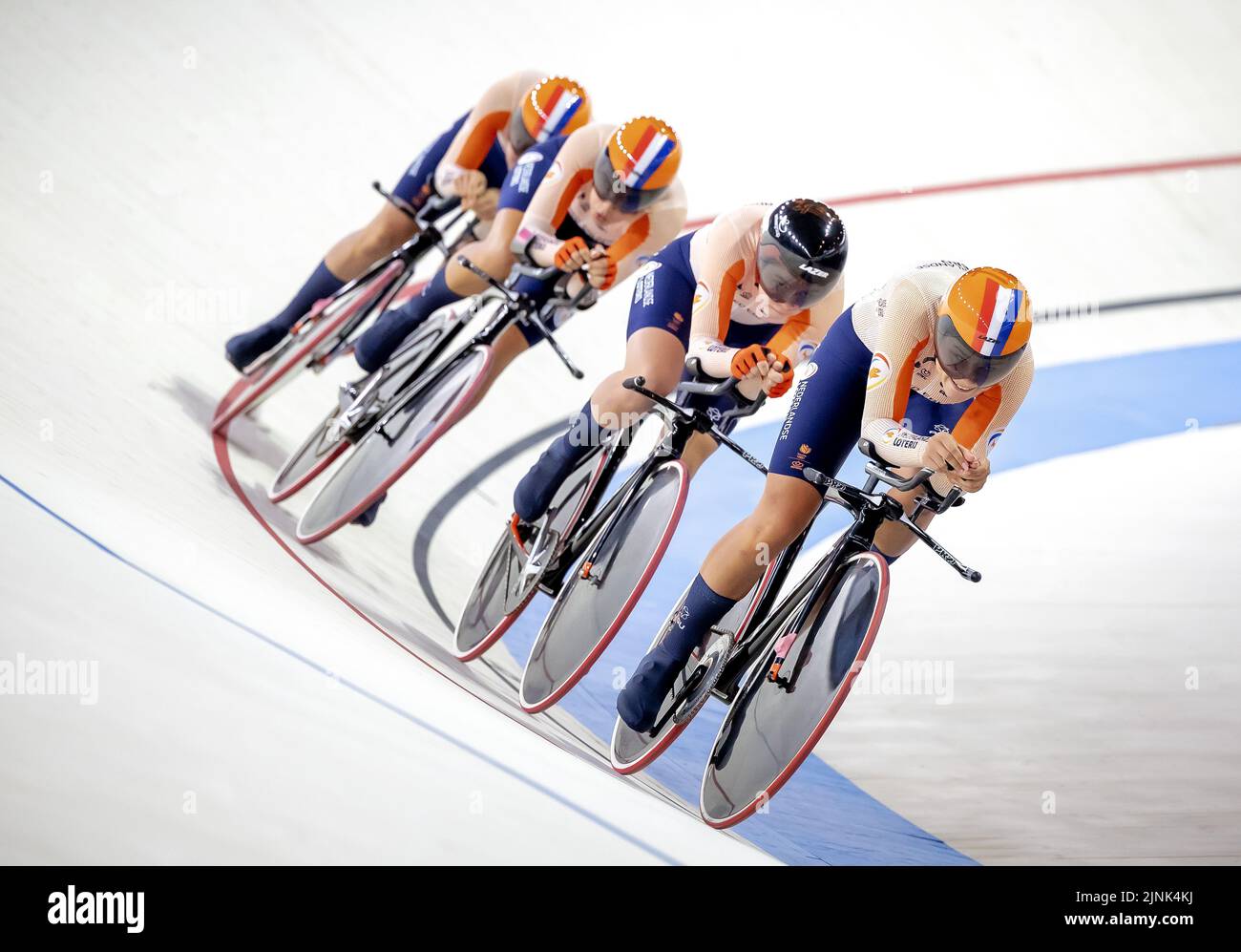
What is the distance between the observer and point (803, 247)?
3023 mm

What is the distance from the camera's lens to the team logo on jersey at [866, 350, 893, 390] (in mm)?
2725

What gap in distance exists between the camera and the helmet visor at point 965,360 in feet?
8.61

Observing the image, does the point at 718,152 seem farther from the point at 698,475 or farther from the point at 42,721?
the point at 42,721

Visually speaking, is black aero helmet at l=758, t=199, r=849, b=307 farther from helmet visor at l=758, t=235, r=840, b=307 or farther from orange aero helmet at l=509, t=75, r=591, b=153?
orange aero helmet at l=509, t=75, r=591, b=153

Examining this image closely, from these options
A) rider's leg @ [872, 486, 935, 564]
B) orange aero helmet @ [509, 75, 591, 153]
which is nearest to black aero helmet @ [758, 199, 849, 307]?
rider's leg @ [872, 486, 935, 564]

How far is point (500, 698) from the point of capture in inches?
141

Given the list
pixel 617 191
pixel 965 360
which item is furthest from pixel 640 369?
pixel 965 360

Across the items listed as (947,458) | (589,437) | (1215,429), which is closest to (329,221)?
(589,437)

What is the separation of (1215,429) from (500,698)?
351 cm

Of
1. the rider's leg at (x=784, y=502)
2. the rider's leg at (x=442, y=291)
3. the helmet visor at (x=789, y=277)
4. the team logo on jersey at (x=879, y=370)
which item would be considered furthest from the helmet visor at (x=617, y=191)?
the team logo on jersey at (x=879, y=370)

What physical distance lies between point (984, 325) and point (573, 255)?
4.94 ft

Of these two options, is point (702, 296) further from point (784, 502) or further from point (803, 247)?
point (784, 502)

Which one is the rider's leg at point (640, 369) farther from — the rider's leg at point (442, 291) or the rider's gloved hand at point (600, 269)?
the rider's leg at point (442, 291)

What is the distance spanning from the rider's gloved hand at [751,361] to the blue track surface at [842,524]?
1106 mm
